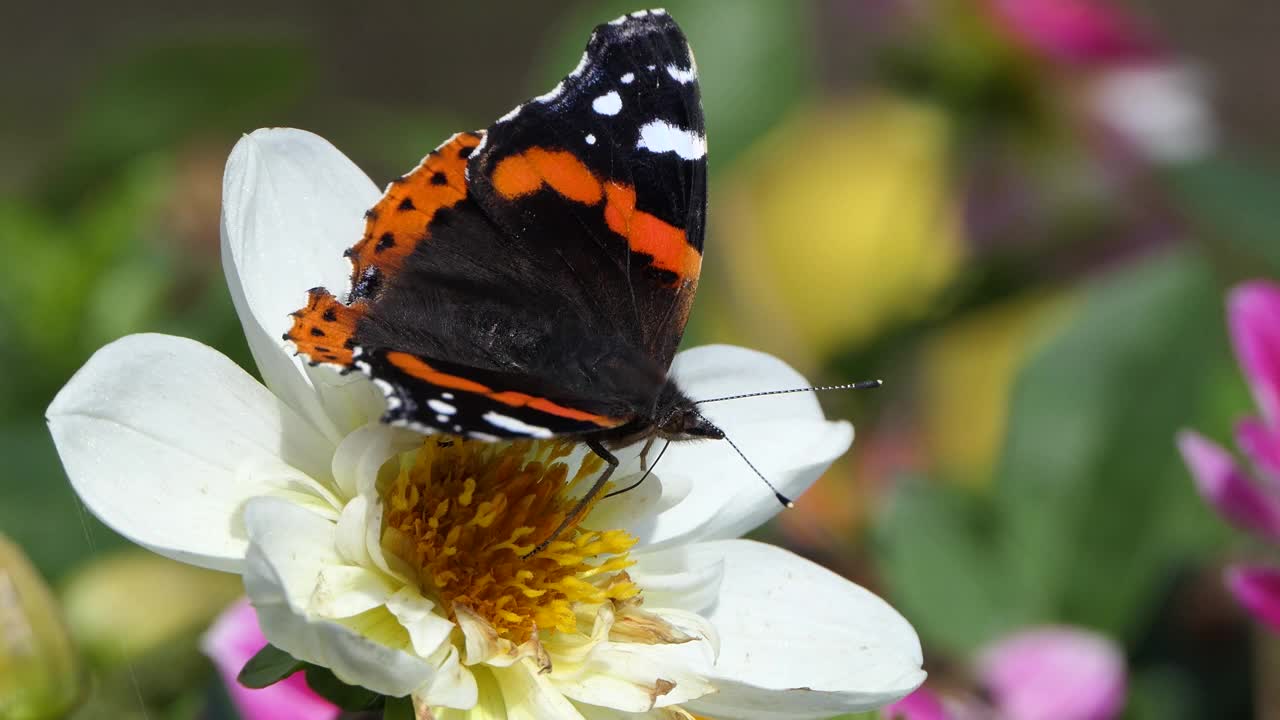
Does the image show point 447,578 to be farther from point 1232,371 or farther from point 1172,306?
point 1232,371

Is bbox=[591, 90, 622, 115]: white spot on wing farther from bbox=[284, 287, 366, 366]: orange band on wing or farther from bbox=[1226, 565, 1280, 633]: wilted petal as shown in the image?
bbox=[1226, 565, 1280, 633]: wilted petal

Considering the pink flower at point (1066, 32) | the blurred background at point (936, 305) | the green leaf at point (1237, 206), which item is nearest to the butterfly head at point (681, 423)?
the blurred background at point (936, 305)

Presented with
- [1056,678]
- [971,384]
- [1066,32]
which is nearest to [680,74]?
[1056,678]

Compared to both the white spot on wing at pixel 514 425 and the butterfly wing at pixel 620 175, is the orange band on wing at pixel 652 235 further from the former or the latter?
the white spot on wing at pixel 514 425

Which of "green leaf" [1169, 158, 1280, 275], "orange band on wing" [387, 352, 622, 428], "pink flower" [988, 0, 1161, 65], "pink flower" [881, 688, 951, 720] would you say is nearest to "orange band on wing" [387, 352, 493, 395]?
"orange band on wing" [387, 352, 622, 428]

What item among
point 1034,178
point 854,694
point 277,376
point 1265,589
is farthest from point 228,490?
point 1034,178

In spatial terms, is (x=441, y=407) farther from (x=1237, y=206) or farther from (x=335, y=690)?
(x=1237, y=206)
